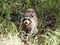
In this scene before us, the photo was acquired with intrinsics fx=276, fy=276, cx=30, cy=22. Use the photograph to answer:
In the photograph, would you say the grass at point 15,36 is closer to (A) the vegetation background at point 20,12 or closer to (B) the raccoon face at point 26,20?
(A) the vegetation background at point 20,12

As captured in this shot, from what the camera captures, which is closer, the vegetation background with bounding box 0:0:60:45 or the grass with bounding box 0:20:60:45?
the grass with bounding box 0:20:60:45

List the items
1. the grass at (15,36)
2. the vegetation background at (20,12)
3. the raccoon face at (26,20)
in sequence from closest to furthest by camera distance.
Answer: the grass at (15,36) → the vegetation background at (20,12) → the raccoon face at (26,20)

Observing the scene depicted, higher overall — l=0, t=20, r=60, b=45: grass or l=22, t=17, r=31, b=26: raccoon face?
l=22, t=17, r=31, b=26: raccoon face

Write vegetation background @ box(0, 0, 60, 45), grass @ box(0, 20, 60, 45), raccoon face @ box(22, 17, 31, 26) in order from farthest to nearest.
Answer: raccoon face @ box(22, 17, 31, 26), vegetation background @ box(0, 0, 60, 45), grass @ box(0, 20, 60, 45)

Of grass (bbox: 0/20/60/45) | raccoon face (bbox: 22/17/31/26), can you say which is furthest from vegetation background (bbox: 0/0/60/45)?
raccoon face (bbox: 22/17/31/26)

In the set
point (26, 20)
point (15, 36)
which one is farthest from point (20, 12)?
point (15, 36)

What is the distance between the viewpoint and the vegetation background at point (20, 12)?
6.53 m

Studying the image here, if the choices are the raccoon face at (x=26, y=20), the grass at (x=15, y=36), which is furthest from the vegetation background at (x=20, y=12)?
the raccoon face at (x=26, y=20)

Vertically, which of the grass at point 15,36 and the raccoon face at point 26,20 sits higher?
the raccoon face at point 26,20

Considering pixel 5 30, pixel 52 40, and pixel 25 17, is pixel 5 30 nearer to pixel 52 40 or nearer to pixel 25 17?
pixel 25 17

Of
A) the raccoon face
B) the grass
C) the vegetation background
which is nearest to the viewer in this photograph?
the grass

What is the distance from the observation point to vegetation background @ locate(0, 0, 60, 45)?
6.53m

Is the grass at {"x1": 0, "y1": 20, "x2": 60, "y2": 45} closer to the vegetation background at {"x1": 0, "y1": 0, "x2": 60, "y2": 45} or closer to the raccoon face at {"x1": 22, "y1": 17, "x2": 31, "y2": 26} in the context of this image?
the vegetation background at {"x1": 0, "y1": 0, "x2": 60, "y2": 45}

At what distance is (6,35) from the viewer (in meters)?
6.47
